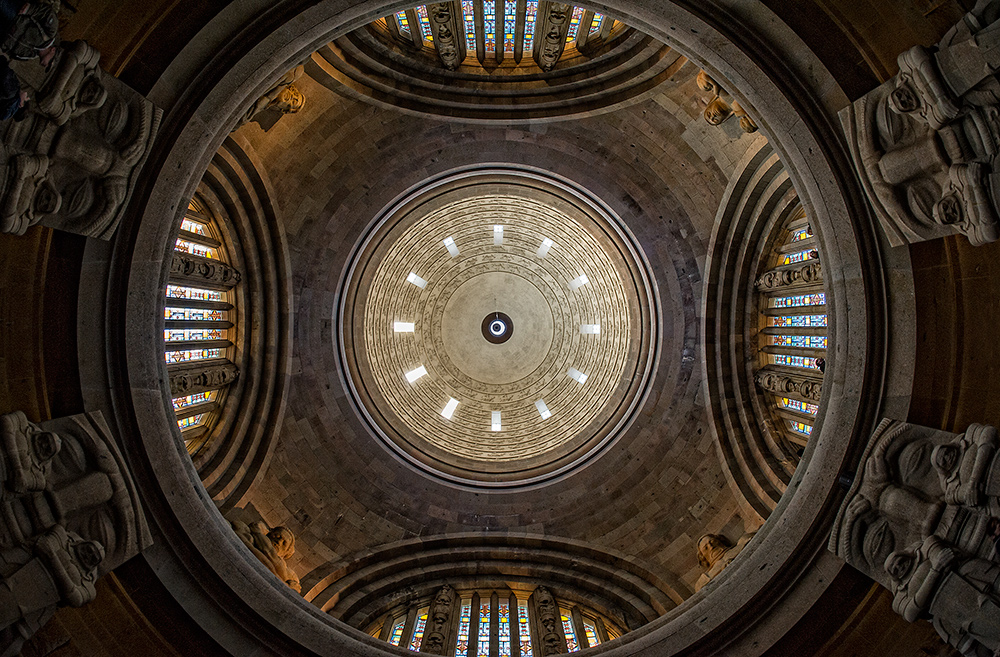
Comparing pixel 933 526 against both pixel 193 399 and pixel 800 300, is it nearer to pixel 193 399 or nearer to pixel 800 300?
pixel 800 300

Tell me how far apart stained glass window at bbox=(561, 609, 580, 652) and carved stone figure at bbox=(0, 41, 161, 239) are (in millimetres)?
14334

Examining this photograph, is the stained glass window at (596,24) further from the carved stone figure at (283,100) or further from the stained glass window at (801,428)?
the stained glass window at (801,428)

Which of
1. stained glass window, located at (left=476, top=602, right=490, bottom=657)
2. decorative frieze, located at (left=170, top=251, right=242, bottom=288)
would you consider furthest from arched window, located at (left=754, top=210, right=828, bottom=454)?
decorative frieze, located at (left=170, top=251, right=242, bottom=288)

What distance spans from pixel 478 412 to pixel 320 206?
445 inches

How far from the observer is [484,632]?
15.5 metres

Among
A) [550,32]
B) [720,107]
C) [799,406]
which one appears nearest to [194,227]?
[550,32]

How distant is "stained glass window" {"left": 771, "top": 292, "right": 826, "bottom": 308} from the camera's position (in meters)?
14.6

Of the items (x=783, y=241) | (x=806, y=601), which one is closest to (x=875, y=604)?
(x=806, y=601)

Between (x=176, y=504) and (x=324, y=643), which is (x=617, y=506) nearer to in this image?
(x=324, y=643)

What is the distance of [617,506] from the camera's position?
18.0 m

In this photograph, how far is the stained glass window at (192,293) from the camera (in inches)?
571

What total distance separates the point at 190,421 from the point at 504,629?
416 inches

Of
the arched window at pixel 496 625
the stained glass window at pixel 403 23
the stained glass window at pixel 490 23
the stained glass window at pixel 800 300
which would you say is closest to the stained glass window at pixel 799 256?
the stained glass window at pixel 800 300

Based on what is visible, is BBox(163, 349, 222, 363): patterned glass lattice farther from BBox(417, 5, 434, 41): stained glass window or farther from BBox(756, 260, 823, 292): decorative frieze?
BBox(756, 260, 823, 292): decorative frieze
